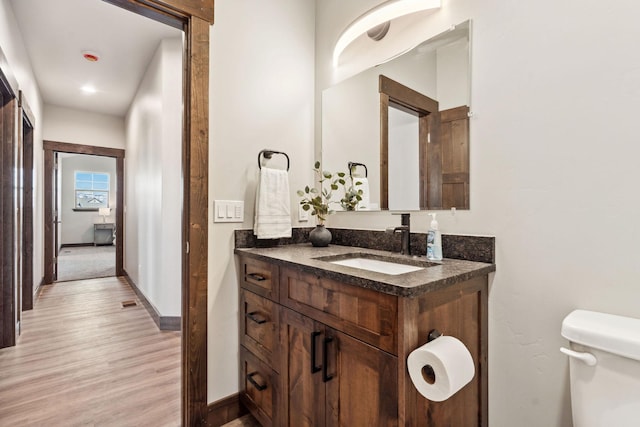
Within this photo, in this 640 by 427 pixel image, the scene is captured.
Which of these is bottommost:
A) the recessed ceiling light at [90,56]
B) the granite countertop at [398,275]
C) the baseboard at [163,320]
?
the baseboard at [163,320]

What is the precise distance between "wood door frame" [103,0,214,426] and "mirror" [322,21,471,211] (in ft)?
2.50

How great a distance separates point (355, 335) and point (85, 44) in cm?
381

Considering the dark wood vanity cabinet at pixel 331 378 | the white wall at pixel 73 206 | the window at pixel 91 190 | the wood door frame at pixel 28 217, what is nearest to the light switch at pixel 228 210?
the dark wood vanity cabinet at pixel 331 378

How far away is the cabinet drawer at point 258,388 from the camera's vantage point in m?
1.36

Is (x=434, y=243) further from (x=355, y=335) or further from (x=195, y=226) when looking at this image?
(x=195, y=226)

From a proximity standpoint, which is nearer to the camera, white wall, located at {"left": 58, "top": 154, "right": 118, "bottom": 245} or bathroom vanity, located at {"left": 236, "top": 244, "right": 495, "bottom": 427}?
bathroom vanity, located at {"left": 236, "top": 244, "right": 495, "bottom": 427}

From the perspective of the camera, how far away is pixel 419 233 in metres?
1.43

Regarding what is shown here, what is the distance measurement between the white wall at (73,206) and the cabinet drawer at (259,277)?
8.83 metres

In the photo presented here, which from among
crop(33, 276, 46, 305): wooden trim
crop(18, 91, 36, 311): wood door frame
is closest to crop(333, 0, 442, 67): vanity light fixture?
crop(18, 91, 36, 311): wood door frame

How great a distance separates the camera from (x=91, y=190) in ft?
29.5

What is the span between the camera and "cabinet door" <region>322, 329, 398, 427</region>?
87cm

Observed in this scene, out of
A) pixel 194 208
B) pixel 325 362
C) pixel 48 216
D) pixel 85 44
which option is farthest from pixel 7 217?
pixel 325 362

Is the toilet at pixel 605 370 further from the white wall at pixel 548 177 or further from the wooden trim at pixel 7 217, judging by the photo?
the wooden trim at pixel 7 217

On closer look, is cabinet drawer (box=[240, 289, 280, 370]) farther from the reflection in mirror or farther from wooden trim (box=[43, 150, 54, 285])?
wooden trim (box=[43, 150, 54, 285])
